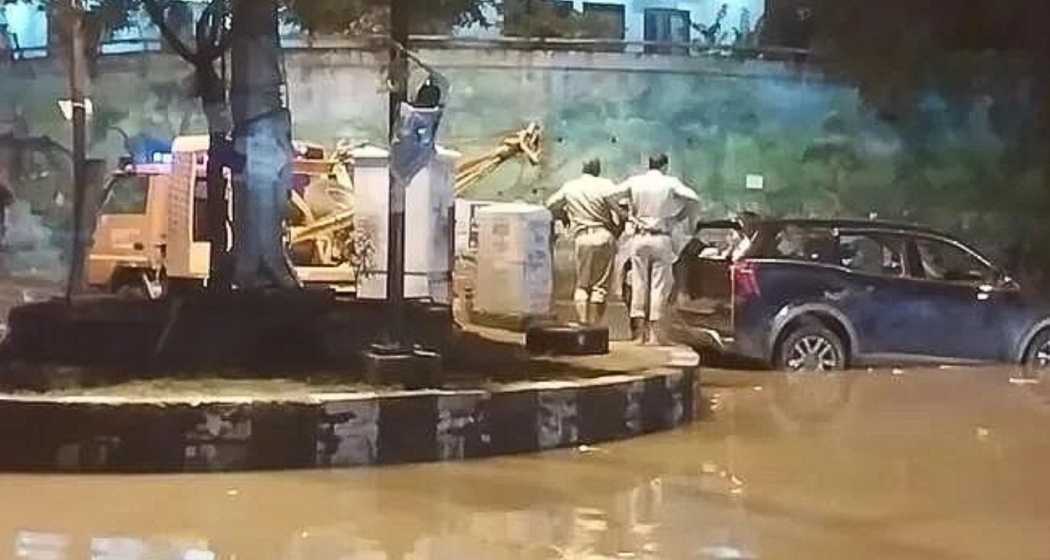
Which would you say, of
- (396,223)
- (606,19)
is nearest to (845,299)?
(606,19)

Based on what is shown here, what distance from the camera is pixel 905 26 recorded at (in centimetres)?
1739

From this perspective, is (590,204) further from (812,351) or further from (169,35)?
(169,35)

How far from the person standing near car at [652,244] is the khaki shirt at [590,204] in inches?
14.8

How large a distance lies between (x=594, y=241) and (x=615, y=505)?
270 inches

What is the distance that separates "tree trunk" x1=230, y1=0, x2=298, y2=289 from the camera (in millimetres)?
11188

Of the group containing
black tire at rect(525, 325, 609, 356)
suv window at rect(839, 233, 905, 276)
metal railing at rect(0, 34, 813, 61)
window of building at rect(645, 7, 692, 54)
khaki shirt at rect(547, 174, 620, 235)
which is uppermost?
window of building at rect(645, 7, 692, 54)

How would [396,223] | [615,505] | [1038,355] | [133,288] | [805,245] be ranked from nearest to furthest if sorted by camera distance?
[615,505]
[396,223]
[805,245]
[1038,355]
[133,288]

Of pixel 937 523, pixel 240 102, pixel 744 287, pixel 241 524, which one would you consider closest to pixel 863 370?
pixel 744 287

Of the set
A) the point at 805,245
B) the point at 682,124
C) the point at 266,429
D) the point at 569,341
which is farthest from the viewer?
the point at 682,124

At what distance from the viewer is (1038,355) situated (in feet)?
48.4

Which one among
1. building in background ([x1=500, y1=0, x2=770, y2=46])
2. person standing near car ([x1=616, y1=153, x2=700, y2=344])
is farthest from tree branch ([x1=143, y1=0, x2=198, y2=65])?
building in background ([x1=500, y1=0, x2=770, y2=46])

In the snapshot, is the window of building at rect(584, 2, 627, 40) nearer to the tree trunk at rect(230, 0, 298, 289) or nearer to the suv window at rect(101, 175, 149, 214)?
the suv window at rect(101, 175, 149, 214)

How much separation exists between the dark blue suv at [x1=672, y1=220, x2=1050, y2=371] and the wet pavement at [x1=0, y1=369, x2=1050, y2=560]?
3066 mm

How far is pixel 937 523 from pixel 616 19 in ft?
35.0
